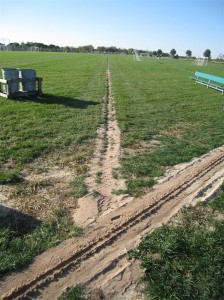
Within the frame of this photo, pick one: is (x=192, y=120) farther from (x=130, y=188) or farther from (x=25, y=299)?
(x=25, y=299)

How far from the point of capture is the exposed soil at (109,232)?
313 centimetres

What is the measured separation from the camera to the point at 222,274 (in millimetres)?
3311

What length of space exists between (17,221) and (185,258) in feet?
7.89

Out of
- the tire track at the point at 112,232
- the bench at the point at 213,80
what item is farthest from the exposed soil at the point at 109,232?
the bench at the point at 213,80

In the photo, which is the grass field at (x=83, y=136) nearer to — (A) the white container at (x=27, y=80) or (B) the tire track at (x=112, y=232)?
(B) the tire track at (x=112, y=232)

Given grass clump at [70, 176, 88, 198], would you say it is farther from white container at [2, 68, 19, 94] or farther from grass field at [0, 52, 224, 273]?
white container at [2, 68, 19, 94]

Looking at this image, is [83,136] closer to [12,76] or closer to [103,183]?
[103,183]

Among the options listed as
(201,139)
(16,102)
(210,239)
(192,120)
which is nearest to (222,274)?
(210,239)

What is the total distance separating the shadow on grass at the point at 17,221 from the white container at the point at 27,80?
836 centimetres

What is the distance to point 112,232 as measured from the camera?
3.96 meters

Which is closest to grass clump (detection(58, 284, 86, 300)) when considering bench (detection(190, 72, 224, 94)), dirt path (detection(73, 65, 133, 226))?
dirt path (detection(73, 65, 133, 226))

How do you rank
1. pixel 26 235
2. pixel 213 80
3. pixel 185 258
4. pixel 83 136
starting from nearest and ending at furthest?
pixel 185 258, pixel 26 235, pixel 83 136, pixel 213 80

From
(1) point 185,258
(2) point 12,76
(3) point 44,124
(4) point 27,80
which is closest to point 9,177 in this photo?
(1) point 185,258

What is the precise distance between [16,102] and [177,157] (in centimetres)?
713
